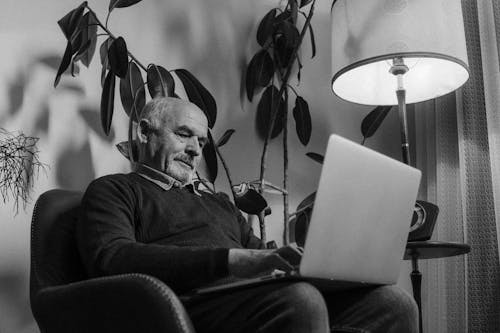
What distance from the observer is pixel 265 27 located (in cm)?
271

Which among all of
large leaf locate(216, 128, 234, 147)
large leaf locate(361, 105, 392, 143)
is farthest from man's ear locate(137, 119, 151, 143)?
large leaf locate(361, 105, 392, 143)

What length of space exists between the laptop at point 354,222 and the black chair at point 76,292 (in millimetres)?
158

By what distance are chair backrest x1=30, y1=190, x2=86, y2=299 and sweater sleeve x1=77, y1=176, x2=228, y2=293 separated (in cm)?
9

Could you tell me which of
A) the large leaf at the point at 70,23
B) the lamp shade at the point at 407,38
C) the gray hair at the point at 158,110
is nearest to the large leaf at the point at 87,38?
the large leaf at the point at 70,23

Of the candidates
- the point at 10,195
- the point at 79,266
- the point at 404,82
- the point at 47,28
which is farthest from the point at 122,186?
the point at 404,82

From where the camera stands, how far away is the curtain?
2.48 metres

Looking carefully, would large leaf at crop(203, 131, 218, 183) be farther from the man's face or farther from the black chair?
the black chair

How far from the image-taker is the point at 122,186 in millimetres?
1652

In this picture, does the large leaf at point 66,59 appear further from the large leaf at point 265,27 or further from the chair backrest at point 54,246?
the large leaf at point 265,27

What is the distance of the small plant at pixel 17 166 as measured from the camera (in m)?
2.11

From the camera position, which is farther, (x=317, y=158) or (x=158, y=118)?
(x=317, y=158)

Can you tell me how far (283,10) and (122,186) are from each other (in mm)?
1471

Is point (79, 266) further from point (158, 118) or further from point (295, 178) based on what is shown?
point (295, 178)

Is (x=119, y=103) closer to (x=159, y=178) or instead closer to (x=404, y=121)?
(x=159, y=178)
